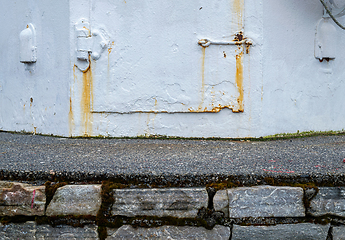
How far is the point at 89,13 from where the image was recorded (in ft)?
11.5

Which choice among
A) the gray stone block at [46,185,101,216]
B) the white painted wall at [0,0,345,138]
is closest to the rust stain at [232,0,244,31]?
the white painted wall at [0,0,345,138]

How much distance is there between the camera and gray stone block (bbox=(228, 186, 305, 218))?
6.77 ft

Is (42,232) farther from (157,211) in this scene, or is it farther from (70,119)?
(70,119)

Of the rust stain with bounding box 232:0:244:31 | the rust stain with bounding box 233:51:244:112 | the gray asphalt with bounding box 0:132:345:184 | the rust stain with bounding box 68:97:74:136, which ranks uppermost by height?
the rust stain with bounding box 232:0:244:31

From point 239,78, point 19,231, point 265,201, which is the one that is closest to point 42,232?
point 19,231

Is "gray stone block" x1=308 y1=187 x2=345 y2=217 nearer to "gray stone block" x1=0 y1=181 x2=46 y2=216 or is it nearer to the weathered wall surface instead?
"gray stone block" x1=0 y1=181 x2=46 y2=216

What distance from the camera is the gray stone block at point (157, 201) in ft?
6.72

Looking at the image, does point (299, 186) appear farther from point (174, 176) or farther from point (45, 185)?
point (45, 185)

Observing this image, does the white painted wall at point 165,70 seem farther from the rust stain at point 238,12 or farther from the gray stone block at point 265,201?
the gray stone block at point 265,201

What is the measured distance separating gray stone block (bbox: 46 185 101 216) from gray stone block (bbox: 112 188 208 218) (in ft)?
0.44

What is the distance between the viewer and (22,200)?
6.83 ft

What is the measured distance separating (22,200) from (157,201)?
0.90 meters

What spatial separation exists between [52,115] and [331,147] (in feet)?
10.1

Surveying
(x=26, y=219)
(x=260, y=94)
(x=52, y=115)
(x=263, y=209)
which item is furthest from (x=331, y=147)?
(x=52, y=115)
